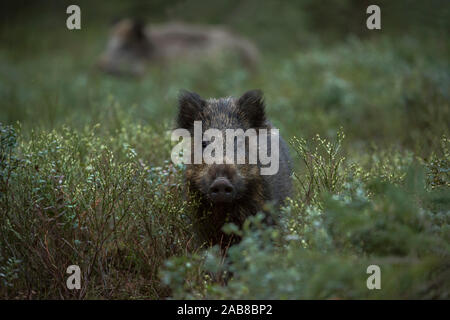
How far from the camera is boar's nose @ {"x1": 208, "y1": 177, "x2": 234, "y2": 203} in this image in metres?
3.37

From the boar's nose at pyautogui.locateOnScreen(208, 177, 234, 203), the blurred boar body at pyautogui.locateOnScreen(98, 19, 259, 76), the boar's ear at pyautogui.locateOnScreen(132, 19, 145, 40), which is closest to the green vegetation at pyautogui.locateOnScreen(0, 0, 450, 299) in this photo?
the boar's nose at pyautogui.locateOnScreen(208, 177, 234, 203)

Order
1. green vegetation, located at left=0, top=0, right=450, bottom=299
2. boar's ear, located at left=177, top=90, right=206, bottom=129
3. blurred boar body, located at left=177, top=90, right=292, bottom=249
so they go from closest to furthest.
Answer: green vegetation, located at left=0, top=0, right=450, bottom=299 → blurred boar body, located at left=177, top=90, right=292, bottom=249 → boar's ear, located at left=177, top=90, right=206, bottom=129

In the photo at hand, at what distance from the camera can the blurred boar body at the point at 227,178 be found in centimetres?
350

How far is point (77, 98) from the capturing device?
30.9ft

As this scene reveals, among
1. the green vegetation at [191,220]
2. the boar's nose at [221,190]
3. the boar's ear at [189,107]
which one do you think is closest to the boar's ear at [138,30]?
the green vegetation at [191,220]

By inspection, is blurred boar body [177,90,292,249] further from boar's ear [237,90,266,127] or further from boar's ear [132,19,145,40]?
boar's ear [132,19,145,40]

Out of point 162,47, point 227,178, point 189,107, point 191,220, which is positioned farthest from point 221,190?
point 162,47

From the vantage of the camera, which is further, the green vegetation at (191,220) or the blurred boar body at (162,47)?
the blurred boar body at (162,47)

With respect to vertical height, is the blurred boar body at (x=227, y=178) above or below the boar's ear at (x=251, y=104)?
below

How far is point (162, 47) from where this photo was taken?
45.5ft

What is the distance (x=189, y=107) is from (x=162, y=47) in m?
10.3

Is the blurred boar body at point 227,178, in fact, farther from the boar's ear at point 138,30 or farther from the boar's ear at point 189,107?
the boar's ear at point 138,30

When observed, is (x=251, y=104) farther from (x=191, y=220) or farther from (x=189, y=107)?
(x=191, y=220)

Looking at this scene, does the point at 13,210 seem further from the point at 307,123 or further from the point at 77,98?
the point at 77,98
